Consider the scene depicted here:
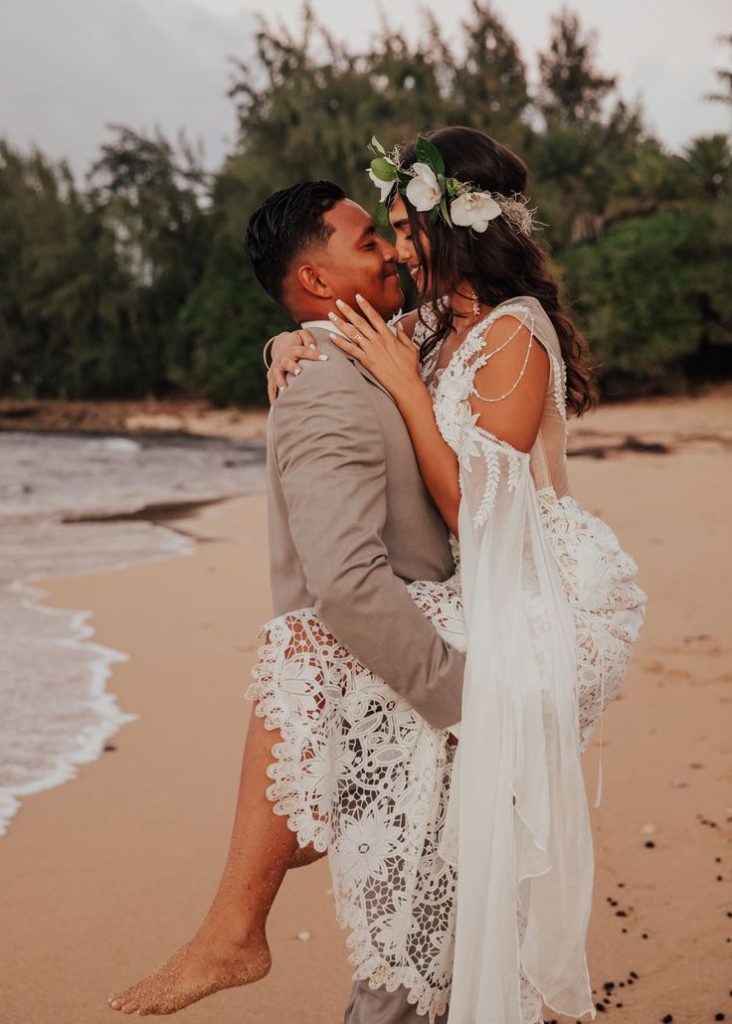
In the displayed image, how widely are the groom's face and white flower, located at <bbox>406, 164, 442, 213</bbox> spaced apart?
151mm

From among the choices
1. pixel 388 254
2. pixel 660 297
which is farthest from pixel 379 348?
pixel 660 297

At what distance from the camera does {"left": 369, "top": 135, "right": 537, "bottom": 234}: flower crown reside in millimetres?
2611

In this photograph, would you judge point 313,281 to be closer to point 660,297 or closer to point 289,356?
point 289,356

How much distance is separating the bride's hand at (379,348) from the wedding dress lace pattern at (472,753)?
4.6 inches

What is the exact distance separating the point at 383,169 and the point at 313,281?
1.15ft

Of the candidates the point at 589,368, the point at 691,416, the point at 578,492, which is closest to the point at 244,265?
the point at 691,416

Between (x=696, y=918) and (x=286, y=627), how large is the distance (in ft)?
6.09

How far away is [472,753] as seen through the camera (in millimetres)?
2371

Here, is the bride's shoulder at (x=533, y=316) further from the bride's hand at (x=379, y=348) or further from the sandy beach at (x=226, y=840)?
the sandy beach at (x=226, y=840)

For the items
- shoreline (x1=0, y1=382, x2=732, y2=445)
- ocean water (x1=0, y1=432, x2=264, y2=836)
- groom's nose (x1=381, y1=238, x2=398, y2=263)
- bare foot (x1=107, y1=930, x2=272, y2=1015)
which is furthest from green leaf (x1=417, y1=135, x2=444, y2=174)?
shoreline (x1=0, y1=382, x2=732, y2=445)

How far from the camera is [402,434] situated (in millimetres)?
2521

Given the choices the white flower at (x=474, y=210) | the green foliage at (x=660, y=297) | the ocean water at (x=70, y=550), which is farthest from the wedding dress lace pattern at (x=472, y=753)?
the green foliage at (x=660, y=297)

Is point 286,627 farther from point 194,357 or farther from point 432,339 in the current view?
point 194,357

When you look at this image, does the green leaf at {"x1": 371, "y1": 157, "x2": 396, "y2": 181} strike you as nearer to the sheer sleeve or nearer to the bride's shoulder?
the bride's shoulder
